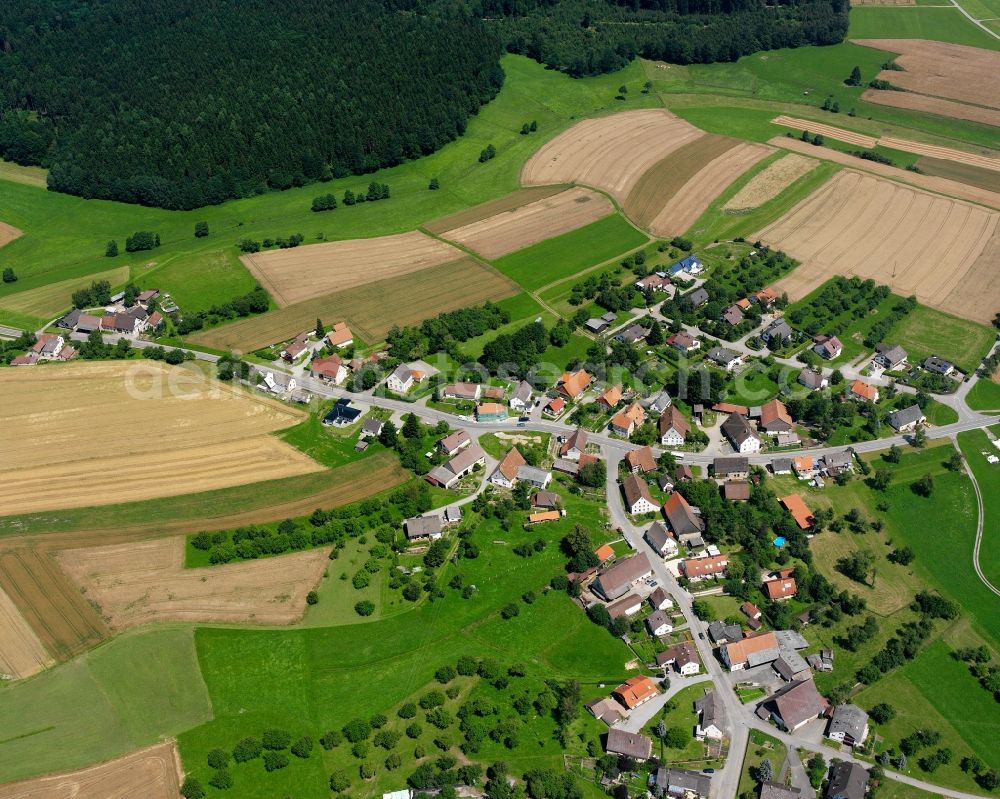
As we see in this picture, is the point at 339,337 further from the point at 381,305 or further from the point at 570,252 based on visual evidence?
the point at 570,252

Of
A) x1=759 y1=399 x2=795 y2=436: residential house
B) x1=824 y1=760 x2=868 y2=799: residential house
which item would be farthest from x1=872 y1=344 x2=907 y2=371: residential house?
x1=824 y1=760 x2=868 y2=799: residential house

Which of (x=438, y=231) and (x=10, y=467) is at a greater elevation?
(x=438, y=231)

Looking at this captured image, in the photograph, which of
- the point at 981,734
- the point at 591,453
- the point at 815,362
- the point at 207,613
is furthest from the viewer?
the point at 815,362

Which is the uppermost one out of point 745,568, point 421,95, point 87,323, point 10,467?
point 421,95

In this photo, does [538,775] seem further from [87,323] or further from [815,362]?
[87,323]

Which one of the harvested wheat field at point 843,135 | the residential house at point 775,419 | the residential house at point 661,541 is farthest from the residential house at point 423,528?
the harvested wheat field at point 843,135

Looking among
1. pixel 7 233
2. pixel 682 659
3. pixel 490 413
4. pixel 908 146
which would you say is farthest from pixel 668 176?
pixel 7 233

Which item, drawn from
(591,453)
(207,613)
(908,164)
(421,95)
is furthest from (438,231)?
(908,164)
